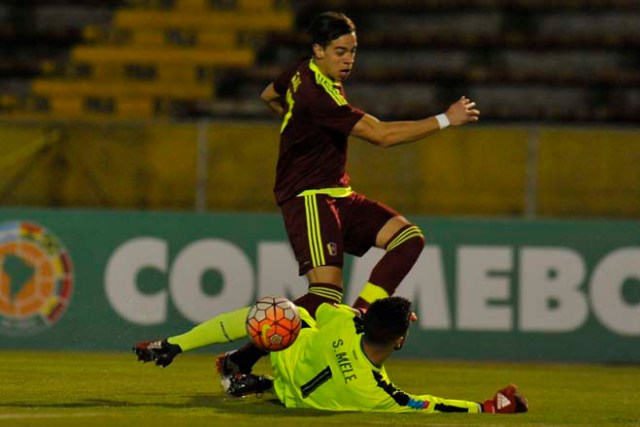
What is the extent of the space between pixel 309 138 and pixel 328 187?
1.06 feet

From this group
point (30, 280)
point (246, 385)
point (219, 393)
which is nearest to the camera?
point (246, 385)

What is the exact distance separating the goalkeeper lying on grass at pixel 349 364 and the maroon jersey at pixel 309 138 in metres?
0.93

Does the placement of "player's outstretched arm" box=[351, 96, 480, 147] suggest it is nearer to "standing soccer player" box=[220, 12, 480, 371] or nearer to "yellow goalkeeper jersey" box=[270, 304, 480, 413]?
"standing soccer player" box=[220, 12, 480, 371]

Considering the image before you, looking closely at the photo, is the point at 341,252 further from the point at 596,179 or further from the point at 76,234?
the point at 596,179

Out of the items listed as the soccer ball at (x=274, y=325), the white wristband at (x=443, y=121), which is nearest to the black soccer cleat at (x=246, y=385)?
the soccer ball at (x=274, y=325)

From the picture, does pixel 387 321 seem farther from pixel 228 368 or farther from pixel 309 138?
pixel 309 138

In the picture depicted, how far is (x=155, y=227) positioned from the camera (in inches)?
510

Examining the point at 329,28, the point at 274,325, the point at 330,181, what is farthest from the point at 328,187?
the point at 274,325

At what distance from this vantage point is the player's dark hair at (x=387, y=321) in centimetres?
733

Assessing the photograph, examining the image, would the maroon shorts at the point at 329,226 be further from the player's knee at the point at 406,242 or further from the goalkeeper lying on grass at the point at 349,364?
the goalkeeper lying on grass at the point at 349,364

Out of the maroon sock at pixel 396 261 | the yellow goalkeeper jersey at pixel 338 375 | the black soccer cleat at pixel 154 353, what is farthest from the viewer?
the maroon sock at pixel 396 261

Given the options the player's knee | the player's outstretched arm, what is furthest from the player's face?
the player's knee

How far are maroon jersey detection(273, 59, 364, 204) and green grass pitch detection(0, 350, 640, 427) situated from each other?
4.47ft

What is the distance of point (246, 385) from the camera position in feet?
27.5
